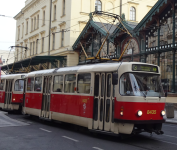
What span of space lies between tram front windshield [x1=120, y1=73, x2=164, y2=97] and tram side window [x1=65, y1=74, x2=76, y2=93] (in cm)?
276

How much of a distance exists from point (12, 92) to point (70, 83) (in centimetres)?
802

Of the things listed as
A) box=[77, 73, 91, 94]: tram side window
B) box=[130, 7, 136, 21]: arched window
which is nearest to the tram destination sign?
box=[77, 73, 91, 94]: tram side window

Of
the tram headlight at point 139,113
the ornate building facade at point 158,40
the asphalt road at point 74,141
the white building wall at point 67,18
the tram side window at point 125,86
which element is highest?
the white building wall at point 67,18

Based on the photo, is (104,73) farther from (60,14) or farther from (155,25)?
(60,14)

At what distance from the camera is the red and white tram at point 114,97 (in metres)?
9.13

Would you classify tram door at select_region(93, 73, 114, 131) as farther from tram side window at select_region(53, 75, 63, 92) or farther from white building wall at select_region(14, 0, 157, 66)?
white building wall at select_region(14, 0, 157, 66)

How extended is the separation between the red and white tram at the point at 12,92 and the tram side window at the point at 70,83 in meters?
7.02

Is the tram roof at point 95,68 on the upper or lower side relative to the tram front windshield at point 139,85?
upper

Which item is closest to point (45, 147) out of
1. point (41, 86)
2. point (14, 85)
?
point (41, 86)

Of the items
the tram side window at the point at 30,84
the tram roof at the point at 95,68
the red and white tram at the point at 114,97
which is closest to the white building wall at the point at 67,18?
the tram side window at the point at 30,84

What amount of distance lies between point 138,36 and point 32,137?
1563 centimetres

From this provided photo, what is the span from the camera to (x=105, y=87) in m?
9.99

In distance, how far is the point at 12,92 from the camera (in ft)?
61.3

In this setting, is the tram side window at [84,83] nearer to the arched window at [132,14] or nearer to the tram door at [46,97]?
the tram door at [46,97]
